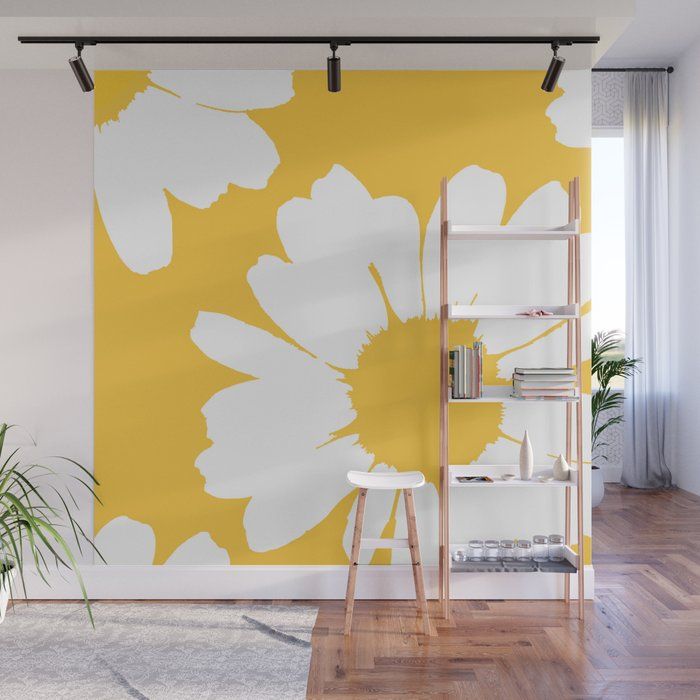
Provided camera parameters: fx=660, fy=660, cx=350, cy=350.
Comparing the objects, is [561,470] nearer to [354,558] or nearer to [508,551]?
[508,551]

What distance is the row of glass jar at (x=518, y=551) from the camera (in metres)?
3.14

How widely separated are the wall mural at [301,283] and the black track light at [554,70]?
26 centimetres

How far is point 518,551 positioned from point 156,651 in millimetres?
1673

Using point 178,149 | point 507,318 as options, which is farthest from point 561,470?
point 178,149

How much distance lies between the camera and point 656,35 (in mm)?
5082

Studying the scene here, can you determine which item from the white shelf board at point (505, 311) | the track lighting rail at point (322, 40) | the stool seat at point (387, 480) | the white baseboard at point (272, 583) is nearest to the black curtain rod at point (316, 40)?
the track lighting rail at point (322, 40)

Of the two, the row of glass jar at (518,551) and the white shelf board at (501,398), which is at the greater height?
the white shelf board at (501,398)

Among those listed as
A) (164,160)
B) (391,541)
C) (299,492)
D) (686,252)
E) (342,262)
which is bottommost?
(391,541)

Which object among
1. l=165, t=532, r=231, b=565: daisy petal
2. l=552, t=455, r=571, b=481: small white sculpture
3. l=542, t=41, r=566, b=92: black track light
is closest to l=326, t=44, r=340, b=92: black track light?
l=542, t=41, r=566, b=92: black track light

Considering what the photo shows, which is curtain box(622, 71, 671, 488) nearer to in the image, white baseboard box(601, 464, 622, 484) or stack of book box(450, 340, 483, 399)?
white baseboard box(601, 464, 622, 484)

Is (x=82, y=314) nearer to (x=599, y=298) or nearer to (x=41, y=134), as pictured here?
(x=41, y=134)

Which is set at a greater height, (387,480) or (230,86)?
→ (230,86)

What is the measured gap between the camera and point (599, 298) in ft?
19.3

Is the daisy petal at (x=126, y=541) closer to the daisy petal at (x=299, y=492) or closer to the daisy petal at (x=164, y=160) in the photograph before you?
the daisy petal at (x=299, y=492)
